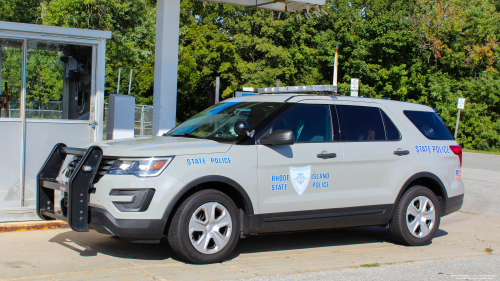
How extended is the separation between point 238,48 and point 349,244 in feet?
101

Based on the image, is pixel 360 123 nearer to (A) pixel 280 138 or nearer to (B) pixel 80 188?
(A) pixel 280 138

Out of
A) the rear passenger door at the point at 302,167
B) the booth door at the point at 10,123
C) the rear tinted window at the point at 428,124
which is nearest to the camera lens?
the rear passenger door at the point at 302,167

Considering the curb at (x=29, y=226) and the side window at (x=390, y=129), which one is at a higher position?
the side window at (x=390, y=129)

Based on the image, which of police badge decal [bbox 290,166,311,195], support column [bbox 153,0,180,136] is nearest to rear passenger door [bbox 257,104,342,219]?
police badge decal [bbox 290,166,311,195]

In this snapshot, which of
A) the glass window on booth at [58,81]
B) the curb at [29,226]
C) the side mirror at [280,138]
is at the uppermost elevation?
the glass window on booth at [58,81]

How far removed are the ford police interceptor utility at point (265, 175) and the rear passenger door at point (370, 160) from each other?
0.04 feet

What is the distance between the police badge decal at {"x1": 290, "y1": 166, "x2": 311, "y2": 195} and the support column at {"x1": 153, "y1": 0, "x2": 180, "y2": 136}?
4.73 m

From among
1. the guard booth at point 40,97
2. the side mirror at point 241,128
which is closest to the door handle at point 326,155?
the side mirror at point 241,128

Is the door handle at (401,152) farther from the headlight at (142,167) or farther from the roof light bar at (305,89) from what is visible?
the headlight at (142,167)

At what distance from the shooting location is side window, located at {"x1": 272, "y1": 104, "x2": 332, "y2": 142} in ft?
18.3

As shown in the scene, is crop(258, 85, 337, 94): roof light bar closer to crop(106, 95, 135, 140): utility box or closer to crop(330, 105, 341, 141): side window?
crop(330, 105, 341, 141): side window

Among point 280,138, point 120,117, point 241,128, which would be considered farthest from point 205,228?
point 120,117

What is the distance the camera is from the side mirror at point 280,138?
5.13 metres

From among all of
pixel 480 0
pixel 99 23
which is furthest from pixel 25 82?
pixel 480 0
